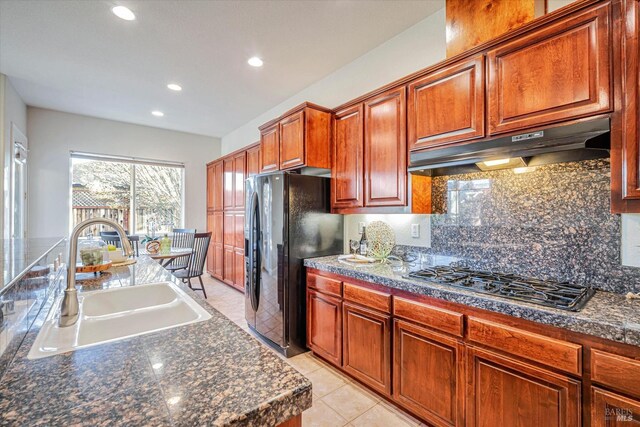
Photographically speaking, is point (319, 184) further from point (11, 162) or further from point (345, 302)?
point (11, 162)

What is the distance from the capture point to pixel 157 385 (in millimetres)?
647

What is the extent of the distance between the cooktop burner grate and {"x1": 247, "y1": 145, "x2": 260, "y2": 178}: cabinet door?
9.63ft

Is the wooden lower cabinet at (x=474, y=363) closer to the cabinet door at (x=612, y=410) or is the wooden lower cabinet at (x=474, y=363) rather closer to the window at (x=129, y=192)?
the cabinet door at (x=612, y=410)

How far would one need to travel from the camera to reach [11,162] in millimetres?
3395

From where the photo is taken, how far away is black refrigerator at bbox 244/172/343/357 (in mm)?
2604

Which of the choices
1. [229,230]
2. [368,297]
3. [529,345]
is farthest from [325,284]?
[229,230]

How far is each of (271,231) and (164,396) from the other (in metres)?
2.14

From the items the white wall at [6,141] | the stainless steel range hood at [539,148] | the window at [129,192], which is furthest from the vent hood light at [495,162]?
the window at [129,192]

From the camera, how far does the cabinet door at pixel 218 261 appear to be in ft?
16.9

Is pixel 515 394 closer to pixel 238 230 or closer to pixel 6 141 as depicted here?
pixel 238 230

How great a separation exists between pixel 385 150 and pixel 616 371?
1737 mm

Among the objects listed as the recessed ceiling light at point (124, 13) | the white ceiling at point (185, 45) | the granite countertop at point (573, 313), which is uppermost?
the white ceiling at point (185, 45)

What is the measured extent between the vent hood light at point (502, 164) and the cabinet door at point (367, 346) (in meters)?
1.16

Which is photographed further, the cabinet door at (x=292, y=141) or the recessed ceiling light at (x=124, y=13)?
the cabinet door at (x=292, y=141)
